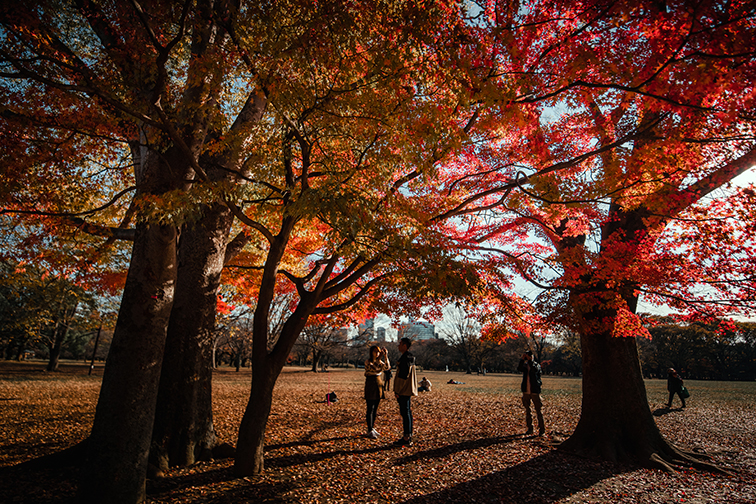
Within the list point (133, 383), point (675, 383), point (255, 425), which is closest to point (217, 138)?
point (133, 383)

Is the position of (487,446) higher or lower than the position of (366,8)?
lower

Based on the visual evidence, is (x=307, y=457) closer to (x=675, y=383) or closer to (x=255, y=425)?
(x=255, y=425)

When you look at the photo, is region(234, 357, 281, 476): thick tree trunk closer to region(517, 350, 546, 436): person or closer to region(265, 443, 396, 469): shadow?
region(265, 443, 396, 469): shadow

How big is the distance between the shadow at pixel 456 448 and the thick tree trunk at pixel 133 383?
3.54 meters

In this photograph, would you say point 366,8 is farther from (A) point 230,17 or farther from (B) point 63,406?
(B) point 63,406

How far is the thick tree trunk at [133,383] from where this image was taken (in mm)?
3219

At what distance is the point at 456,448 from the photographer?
6320 millimetres

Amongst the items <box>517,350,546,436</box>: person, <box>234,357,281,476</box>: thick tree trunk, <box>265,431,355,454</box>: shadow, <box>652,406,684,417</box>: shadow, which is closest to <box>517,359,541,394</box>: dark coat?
<box>517,350,546,436</box>: person

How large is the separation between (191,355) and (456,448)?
490cm

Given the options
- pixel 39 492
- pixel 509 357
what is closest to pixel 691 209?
pixel 39 492

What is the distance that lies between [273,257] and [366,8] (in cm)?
347

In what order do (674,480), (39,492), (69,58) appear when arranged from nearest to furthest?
(39,492), (69,58), (674,480)

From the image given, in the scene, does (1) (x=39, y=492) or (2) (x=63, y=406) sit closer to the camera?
(1) (x=39, y=492)

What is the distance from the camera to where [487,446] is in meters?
6.55
